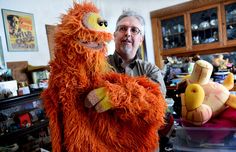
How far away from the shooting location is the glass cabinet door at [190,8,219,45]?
2771mm

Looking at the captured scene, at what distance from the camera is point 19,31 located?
5.52 ft

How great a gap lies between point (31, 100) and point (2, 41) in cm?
55

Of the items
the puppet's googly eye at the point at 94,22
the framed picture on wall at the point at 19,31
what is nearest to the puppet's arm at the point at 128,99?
the puppet's googly eye at the point at 94,22

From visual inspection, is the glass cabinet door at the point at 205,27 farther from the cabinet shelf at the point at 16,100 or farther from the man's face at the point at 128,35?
the cabinet shelf at the point at 16,100

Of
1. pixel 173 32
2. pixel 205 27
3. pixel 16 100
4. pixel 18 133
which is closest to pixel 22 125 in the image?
pixel 18 133

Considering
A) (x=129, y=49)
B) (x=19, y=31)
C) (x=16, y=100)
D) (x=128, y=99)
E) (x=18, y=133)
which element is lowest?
(x=18, y=133)

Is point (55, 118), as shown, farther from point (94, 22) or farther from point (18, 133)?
point (18, 133)

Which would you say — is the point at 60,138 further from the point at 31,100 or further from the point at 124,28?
the point at 31,100

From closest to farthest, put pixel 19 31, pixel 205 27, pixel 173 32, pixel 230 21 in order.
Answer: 1. pixel 19 31
2. pixel 230 21
3. pixel 205 27
4. pixel 173 32

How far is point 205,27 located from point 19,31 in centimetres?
239

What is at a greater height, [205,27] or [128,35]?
[205,27]

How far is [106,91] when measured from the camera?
491mm

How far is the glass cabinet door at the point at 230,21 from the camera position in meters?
2.63

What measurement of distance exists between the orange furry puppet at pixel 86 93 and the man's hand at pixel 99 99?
0.04 ft
